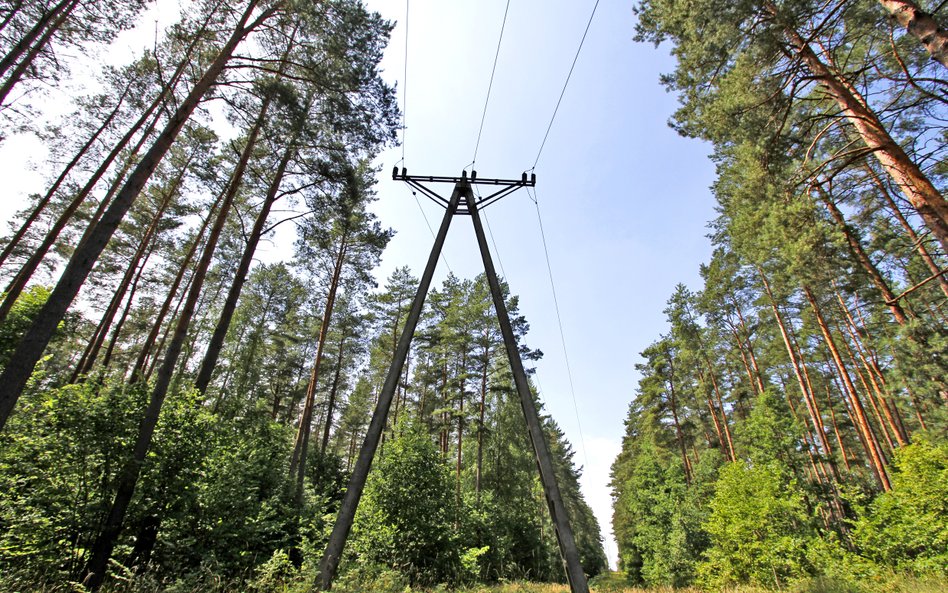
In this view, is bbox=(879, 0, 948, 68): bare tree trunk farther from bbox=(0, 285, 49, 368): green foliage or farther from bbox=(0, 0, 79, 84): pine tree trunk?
bbox=(0, 285, 49, 368): green foliage

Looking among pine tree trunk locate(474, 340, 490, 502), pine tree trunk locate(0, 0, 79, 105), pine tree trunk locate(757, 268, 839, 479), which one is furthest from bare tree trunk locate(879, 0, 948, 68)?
pine tree trunk locate(0, 0, 79, 105)

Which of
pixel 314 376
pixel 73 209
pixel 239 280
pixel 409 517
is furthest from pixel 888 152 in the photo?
pixel 73 209

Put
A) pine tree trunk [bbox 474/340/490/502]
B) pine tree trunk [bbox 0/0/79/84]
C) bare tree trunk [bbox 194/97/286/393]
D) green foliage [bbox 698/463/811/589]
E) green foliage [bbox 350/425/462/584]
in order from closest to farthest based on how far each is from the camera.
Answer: bare tree trunk [bbox 194/97/286/393], pine tree trunk [bbox 0/0/79/84], green foliage [bbox 350/425/462/584], green foliage [bbox 698/463/811/589], pine tree trunk [bbox 474/340/490/502]

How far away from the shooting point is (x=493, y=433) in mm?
21281

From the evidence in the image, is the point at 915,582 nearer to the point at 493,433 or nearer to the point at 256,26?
the point at 493,433

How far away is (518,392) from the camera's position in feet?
20.4

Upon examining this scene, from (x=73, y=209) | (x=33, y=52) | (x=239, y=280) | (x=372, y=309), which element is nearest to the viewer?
(x=239, y=280)

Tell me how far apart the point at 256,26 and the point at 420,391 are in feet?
73.8

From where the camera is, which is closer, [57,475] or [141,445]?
[57,475]

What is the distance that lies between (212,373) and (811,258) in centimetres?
1871

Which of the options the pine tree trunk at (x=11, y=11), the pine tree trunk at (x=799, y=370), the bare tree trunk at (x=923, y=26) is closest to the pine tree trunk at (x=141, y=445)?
the pine tree trunk at (x=11, y=11)

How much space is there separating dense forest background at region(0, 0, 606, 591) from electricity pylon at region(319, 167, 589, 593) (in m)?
0.69

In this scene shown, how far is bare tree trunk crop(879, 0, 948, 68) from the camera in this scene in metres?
5.08

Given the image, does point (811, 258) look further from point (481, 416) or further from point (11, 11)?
point (11, 11)
